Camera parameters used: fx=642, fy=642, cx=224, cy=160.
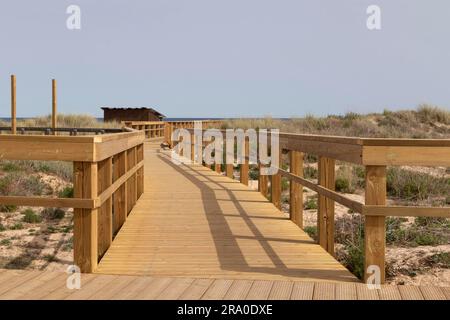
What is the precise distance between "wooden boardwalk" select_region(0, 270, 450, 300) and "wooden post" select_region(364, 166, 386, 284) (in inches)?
9.8

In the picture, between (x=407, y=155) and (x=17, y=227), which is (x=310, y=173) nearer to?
(x=17, y=227)

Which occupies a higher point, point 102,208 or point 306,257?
point 102,208

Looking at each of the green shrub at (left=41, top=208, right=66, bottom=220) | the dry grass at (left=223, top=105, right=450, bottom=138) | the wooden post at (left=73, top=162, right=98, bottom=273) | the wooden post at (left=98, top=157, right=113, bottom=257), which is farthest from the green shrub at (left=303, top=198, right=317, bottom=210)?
the dry grass at (left=223, top=105, right=450, bottom=138)

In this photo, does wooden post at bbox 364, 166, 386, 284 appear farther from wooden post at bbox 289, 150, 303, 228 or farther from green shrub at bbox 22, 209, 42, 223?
green shrub at bbox 22, 209, 42, 223

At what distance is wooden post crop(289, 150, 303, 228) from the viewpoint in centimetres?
818

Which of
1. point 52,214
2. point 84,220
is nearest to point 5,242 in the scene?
point 52,214

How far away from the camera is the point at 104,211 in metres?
6.24

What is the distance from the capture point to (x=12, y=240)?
9617mm

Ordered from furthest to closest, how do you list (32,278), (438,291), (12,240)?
(12,240) → (32,278) → (438,291)

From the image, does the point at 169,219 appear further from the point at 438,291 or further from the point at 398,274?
the point at 438,291

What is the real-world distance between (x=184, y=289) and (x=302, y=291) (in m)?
0.86

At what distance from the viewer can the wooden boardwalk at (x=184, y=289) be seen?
14.7ft
